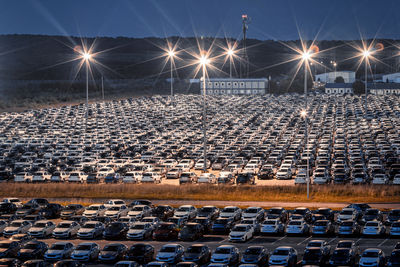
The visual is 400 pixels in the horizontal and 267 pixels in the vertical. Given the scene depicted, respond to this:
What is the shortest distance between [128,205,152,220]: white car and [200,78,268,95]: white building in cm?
10231

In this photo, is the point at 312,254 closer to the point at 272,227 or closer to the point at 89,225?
the point at 272,227

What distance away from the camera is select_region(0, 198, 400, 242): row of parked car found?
2997cm

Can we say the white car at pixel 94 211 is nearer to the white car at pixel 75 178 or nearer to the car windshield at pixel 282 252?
the white car at pixel 75 178

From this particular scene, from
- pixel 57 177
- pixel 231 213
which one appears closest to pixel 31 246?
pixel 231 213

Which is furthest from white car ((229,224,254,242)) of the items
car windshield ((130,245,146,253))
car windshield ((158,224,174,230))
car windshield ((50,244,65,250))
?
car windshield ((50,244,65,250))

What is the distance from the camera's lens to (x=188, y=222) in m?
32.9

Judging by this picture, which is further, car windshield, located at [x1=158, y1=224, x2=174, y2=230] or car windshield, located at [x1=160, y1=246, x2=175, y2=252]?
car windshield, located at [x1=158, y1=224, x2=174, y2=230]

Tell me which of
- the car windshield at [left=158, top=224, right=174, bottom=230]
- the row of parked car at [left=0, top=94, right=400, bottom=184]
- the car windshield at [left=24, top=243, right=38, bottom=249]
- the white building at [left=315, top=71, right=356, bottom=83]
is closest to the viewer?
the car windshield at [left=24, top=243, right=38, bottom=249]

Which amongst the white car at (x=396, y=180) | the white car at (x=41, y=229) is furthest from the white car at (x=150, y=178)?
the white car at (x=396, y=180)

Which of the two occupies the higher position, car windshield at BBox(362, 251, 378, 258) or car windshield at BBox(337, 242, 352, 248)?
car windshield at BBox(337, 242, 352, 248)

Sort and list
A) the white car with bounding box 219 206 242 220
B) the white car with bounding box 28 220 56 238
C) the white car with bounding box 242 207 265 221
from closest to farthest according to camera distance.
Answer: the white car with bounding box 28 220 56 238
the white car with bounding box 242 207 265 221
the white car with bounding box 219 206 242 220

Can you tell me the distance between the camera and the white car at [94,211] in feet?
115

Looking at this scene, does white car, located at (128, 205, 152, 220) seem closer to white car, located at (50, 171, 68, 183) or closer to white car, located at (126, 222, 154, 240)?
white car, located at (126, 222, 154, 240)

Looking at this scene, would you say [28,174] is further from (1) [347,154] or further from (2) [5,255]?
(1) [347,154]
